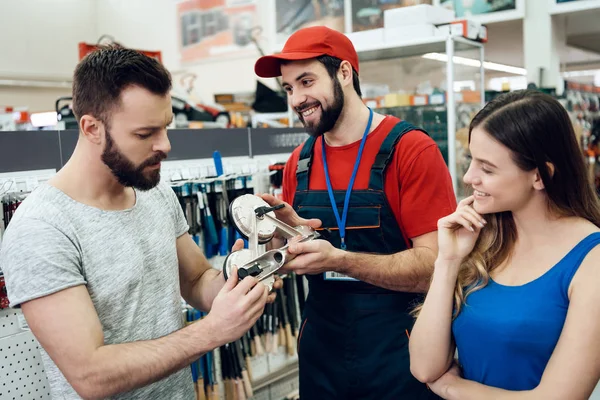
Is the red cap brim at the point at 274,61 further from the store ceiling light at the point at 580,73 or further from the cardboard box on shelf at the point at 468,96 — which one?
the store ceiling light at the point at 580,73

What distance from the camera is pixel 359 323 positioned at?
207 centimetres

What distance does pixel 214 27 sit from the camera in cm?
986

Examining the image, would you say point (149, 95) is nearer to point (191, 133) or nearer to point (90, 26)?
point (191, 133)

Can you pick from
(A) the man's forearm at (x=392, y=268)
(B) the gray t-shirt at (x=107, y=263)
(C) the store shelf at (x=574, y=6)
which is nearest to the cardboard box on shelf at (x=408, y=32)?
(C) the store shelf at (x=574, y=6)

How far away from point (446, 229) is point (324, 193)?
0.61 m

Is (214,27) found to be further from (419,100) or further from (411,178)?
(411,178)

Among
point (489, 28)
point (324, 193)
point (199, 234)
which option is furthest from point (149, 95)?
point (489, 28)

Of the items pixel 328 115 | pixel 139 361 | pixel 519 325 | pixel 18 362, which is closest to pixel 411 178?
pixel 328 115

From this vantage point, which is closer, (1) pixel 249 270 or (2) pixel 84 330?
(2) pixel 84 330

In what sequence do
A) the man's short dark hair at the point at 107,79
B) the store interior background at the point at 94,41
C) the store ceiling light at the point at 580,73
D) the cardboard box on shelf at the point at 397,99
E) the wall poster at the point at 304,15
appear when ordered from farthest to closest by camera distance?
the store ceiling light at the point at 580,73
the store interior background at the point at 94,41
the wall poster at the point at 304,15
the cardboard box on shelf at the point at 397,99
the man's short dark hair at the point at 107,79

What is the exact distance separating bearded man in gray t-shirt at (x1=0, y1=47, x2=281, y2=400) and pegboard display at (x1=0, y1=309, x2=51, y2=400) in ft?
2.47

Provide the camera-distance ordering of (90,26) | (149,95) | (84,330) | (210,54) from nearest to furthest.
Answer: (84,330) < (149,95) < (210,54) < (90,26)

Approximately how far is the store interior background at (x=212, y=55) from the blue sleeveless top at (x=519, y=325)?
401 centimetres

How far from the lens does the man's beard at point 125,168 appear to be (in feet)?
5.32
